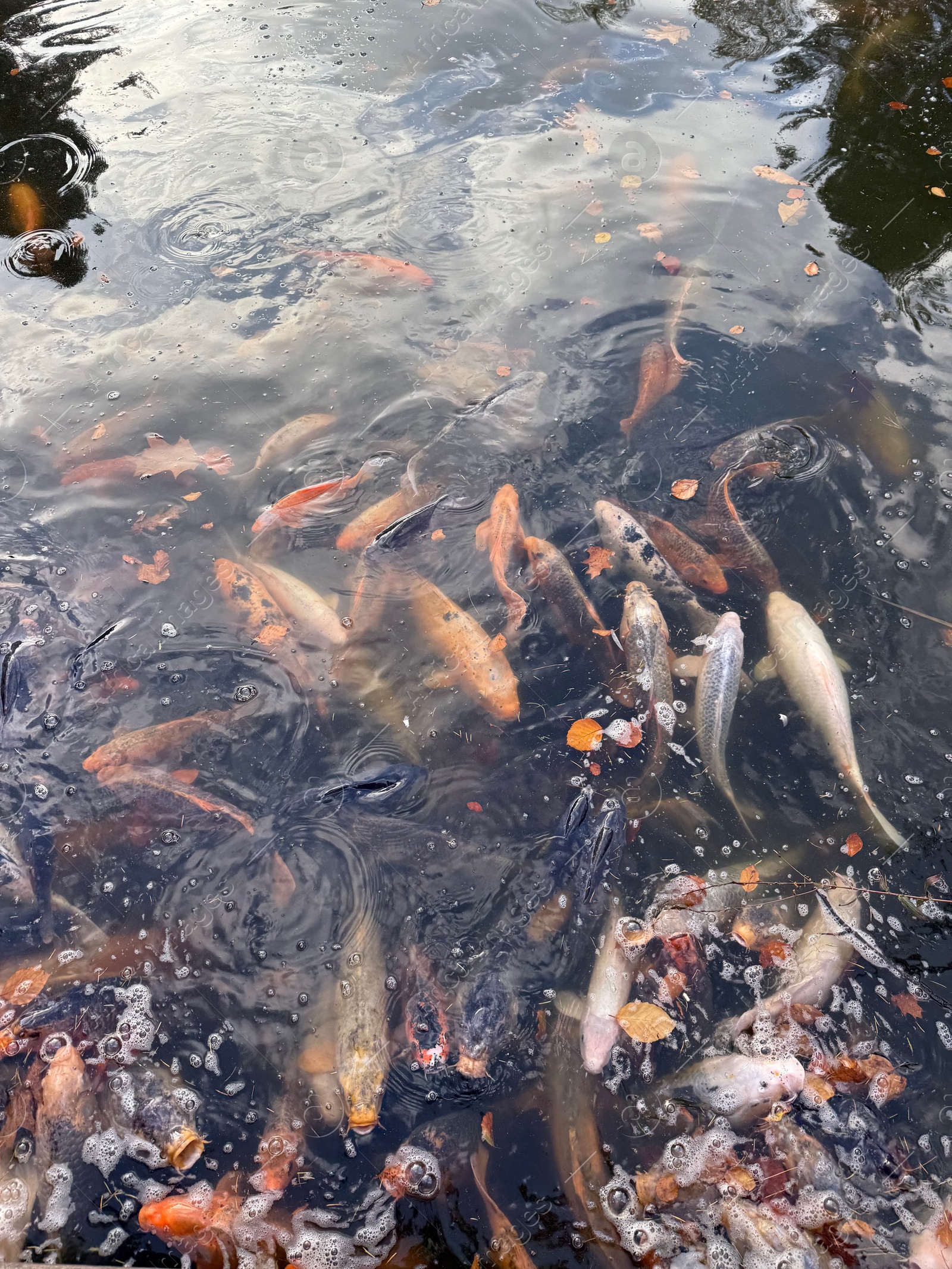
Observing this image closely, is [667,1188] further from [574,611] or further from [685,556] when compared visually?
[685,556]

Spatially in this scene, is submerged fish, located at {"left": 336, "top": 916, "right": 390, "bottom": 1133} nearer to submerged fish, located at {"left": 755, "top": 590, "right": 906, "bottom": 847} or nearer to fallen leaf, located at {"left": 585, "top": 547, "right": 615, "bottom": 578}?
fallen leaf, located at {"left": 585, "top": 547, "right": 615, "bottom": 578}

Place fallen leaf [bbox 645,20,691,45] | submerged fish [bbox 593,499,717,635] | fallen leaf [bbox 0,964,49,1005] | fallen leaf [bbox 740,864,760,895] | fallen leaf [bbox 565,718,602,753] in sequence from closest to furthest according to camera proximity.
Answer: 1. fallen leaf [bbox 0,964,49,1005]
2. fallen leaf [bbox 740,864,760,895]
3. fallen leaf [bbox 565,718,602,753]
4. submerged fish [bbox 593,499,717,635]
5. fallen leaf [bbox 645,20,691,45]

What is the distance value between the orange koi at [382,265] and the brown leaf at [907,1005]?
5.77 meters

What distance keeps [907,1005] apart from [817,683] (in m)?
1.61

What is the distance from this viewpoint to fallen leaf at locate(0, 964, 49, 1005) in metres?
3.38

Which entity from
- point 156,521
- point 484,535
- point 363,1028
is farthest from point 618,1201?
point 156,521

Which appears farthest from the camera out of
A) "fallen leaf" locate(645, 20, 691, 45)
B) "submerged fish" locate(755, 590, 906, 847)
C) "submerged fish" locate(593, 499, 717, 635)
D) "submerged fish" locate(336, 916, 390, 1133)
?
"fallen leaf" locate(645, 20, 691, 45)

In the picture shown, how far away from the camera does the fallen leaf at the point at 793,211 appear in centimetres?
641

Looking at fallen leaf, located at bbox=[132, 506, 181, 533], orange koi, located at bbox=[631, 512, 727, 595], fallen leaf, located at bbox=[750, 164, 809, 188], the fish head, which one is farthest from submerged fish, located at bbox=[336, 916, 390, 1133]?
fallen leaf, located at bbox=[750, 164, 809, 188]

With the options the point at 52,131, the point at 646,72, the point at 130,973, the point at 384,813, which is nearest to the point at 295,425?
the point at 384,813

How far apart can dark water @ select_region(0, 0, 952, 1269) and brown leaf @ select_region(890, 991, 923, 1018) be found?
30 mm

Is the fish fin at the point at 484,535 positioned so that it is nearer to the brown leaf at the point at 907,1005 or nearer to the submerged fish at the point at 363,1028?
the submerged fish at the point at 363,1028

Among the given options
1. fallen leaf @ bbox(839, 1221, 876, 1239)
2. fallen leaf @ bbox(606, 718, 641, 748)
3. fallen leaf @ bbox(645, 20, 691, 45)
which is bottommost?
fallen leaf @ bbox(839, 1221, 876, 1239)

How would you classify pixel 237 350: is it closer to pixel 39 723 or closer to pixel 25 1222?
pixel 39 723
